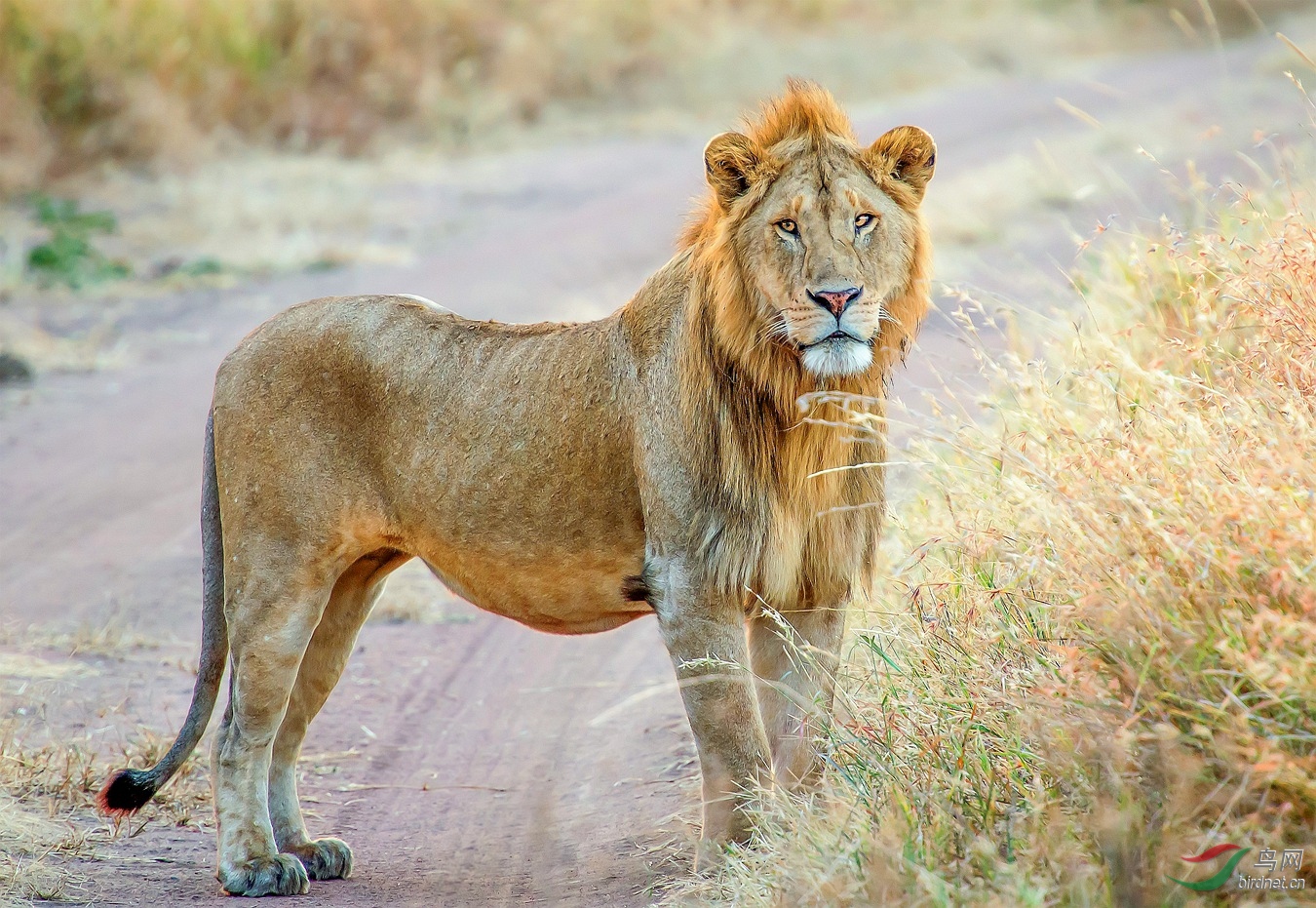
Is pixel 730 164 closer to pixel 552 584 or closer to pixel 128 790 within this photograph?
pixel 552 584

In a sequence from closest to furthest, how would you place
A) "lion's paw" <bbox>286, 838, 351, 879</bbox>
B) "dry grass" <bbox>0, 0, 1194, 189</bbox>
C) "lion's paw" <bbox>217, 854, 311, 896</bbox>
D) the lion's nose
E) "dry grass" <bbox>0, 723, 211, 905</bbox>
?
the lion's nose
"dry grass" <bbox>0, 723, 211, 905</bbox>
"lion's paw" <bbox>217, 854, 311, 896</bbox>
"lion's paw" <bbox>286, 838, 351, 879</bbox>
"dry grass" <bbox>0, 0, 1194, 189</bbox>

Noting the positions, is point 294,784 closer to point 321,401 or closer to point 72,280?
point 321,401

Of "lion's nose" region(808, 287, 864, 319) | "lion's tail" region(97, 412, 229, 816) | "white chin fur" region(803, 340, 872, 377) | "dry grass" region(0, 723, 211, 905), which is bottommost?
"dry grass" region(0, 723, 211, 905)

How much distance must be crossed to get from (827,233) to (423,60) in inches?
715

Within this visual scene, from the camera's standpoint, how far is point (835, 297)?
12.2ft

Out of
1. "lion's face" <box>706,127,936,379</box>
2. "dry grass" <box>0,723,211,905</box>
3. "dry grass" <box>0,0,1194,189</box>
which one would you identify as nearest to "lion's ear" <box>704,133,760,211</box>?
"lion's face" <box>706,127,936,379</box>

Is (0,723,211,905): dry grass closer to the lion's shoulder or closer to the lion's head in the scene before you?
the lion's shoulder

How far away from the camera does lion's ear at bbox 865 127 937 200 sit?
13.3ft

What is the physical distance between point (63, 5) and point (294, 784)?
14044mm

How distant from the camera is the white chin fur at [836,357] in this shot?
12.3ft

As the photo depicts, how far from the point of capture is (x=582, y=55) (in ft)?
75.4

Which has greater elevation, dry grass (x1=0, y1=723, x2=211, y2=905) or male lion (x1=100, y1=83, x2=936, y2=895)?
male lion (x1=100, y1=83, x2=936, y2=895)

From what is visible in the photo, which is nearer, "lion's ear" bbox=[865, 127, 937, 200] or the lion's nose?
the lion's nose

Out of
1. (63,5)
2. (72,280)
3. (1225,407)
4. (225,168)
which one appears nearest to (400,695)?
(1225,407)
